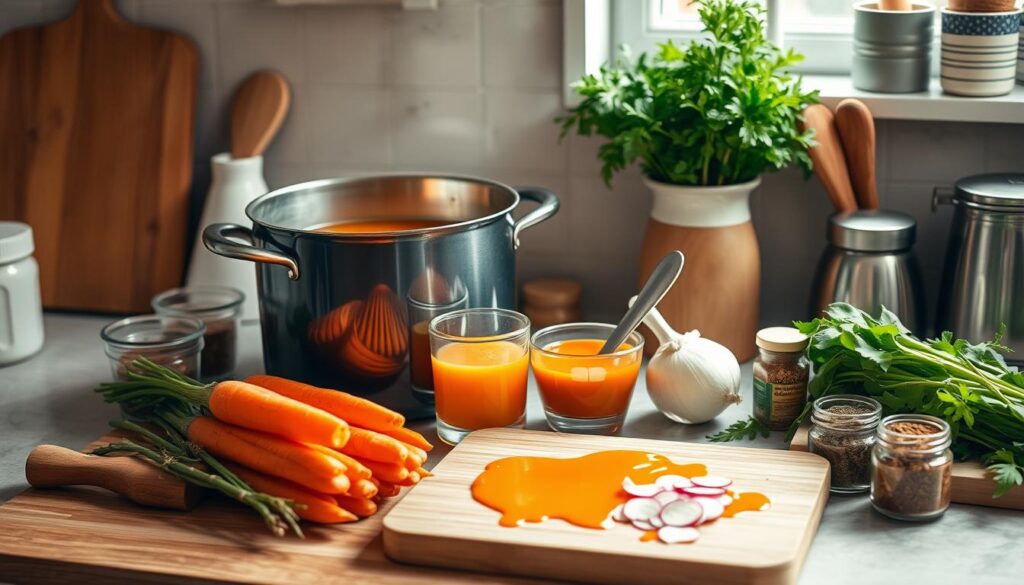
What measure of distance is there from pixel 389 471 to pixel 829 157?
2.33 ft

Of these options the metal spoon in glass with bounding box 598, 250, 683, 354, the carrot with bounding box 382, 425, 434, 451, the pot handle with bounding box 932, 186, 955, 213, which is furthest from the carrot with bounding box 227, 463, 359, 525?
the pot handle with bounding box 932, 186, 955, 213

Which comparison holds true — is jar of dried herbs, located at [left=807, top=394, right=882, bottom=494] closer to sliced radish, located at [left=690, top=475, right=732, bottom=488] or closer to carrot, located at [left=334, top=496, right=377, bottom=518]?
sliced radish, located at [left=690, top=475, right=732, bottom=488]

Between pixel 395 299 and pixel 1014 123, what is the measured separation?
0.83 meters

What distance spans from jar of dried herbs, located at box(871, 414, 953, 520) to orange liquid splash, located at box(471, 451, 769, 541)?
0.40ft

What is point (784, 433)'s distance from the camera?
1357mm

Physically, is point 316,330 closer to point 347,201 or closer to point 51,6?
point 347,201

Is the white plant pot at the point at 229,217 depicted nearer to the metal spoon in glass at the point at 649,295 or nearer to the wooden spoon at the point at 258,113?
the wooden spoon at the point at 258,113

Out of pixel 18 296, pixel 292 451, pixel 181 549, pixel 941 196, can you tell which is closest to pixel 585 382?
pixel 292 451

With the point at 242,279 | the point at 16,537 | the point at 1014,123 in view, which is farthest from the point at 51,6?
the point at 1014,123

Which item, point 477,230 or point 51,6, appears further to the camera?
point 51,6

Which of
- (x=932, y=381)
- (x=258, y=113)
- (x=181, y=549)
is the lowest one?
(x=181, y=549)

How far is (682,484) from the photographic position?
1.16m

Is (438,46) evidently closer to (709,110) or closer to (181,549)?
(709,110)

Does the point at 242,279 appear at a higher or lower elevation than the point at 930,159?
lower
